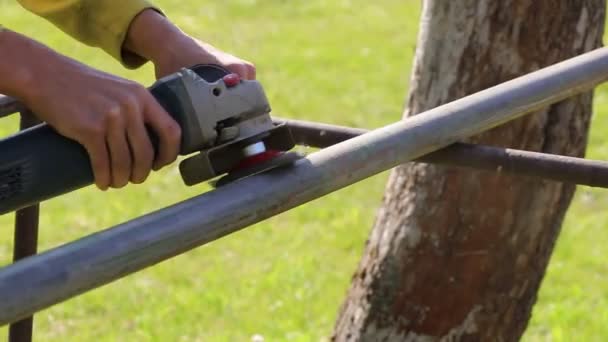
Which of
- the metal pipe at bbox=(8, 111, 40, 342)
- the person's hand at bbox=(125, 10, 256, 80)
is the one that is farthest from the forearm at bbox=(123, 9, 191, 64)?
the metal pipe at bbox=(8, 111, 40, 342)

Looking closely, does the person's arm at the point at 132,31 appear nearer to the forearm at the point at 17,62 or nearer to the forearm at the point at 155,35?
the forearm at the point at 155,35

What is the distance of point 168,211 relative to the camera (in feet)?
4.07

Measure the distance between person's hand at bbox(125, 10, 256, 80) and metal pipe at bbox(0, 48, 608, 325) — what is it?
0.88 feet

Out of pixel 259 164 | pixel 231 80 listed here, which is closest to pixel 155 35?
pixel 231 80

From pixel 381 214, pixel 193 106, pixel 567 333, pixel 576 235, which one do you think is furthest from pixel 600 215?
pixel 193 106

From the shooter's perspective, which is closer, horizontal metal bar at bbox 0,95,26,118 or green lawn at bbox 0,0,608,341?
horizontal metal bar at bbox 0,95,26,118

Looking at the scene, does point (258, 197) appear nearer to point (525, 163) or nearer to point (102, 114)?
point (102, 114)

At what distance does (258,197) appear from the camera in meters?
1.32

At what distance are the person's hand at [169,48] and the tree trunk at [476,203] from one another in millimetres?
1094

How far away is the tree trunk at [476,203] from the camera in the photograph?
2.65 meters

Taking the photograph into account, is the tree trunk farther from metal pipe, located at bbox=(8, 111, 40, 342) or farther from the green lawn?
the green lawn

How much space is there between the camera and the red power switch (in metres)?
1.48

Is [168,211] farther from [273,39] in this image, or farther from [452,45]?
[273,39]

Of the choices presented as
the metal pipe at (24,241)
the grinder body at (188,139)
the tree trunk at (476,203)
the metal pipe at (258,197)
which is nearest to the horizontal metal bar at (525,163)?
the metal pipe at (258,197)
